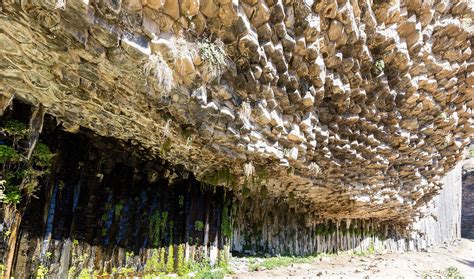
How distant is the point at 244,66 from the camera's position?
573 centimetres

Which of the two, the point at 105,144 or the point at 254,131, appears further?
the point at 105,144

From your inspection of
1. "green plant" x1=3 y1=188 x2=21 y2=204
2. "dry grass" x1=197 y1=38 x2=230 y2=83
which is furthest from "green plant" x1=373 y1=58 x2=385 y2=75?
"green plant" x1=3 y1=188 x2=21 y2=204

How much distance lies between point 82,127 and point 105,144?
0.86 m

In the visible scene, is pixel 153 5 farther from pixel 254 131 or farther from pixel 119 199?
pixel 119 199

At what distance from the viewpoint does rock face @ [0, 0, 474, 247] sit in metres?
4.36

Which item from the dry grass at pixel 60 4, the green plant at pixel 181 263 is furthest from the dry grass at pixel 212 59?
the green plant at pixel 181 263

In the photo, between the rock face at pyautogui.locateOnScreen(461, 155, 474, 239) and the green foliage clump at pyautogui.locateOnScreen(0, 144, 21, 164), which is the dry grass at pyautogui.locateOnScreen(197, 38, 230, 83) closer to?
the green foliage clump at pyautogui.locateOnScreen(0, 144, 21, 164)

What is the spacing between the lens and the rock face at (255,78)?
14.3 feet

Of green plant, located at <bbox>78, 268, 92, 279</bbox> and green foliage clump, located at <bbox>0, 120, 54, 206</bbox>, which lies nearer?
green foliage clump, located at <bbox>0, 120, 54, 206</bbox>

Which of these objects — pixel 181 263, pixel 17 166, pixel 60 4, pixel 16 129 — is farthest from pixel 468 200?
pixel 60 4

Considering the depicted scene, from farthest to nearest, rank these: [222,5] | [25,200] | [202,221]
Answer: [202,221]
[25,200]
[222,5]

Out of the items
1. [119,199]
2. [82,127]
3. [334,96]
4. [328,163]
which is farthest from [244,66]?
[119,199]

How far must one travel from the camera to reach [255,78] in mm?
5887

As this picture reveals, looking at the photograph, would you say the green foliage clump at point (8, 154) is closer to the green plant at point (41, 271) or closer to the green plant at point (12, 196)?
the green plant at point (12, 196)
